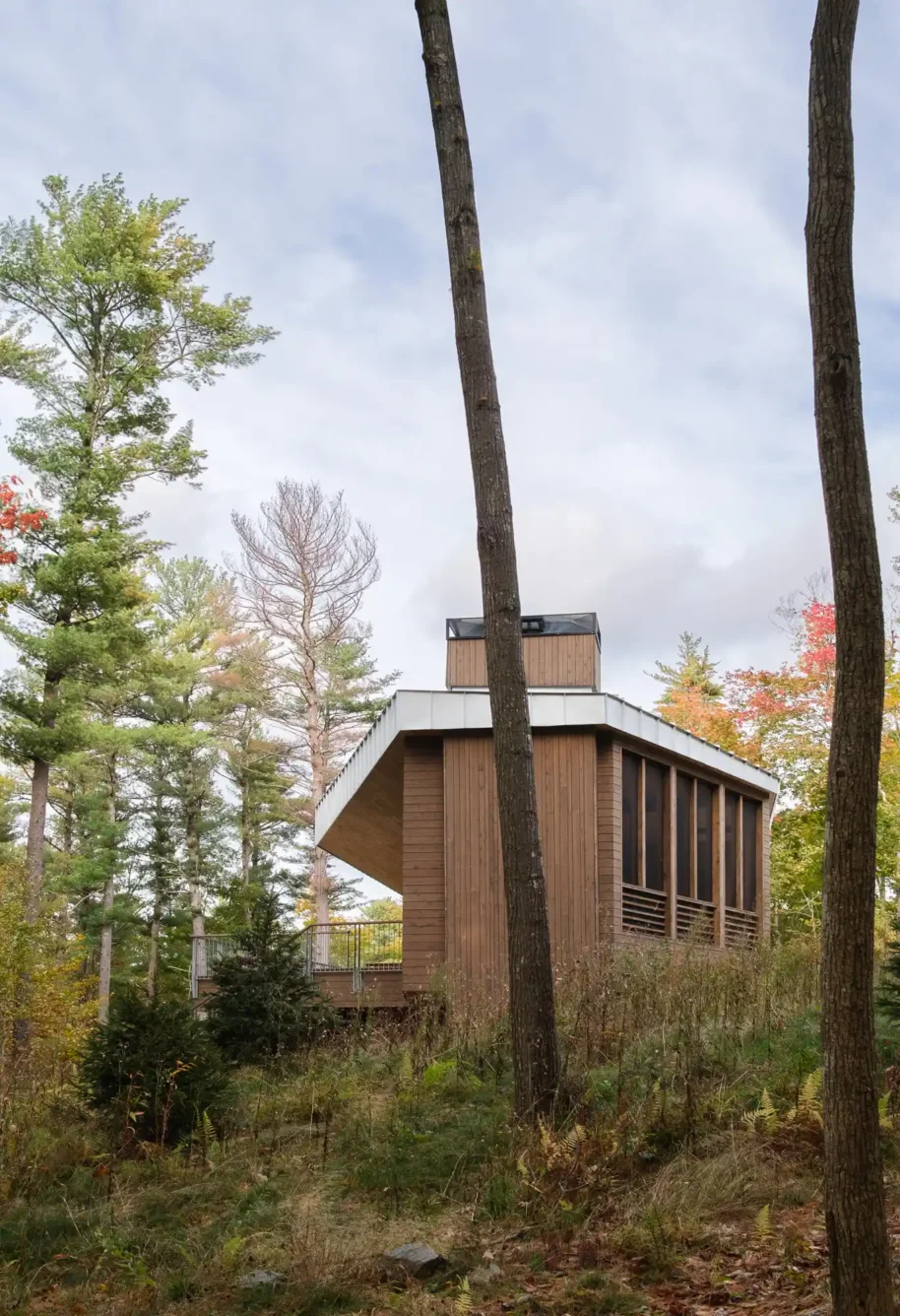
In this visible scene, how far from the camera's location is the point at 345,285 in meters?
17.9

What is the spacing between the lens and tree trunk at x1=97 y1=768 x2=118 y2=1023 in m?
28.2

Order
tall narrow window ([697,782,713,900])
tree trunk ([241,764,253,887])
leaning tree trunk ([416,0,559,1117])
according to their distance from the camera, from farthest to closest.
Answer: tree trunk ([241,764,253,887]), tall narrow window ([697,782,713,900]), leaning tree trunk ([416,0,559,1117])

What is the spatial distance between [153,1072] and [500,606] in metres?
3.51

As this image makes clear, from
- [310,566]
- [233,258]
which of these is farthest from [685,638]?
[233,258]

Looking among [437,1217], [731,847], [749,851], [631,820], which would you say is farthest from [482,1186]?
[749,851]

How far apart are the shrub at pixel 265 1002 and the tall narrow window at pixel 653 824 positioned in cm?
464

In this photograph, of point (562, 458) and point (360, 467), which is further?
point (360, 467)

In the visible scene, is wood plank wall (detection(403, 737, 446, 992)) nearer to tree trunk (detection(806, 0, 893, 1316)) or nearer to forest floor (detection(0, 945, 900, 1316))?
forest floor (detection(0, 945, 900, 1316))

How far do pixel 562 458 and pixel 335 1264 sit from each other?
76.8ft

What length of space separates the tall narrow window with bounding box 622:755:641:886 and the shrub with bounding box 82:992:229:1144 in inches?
265

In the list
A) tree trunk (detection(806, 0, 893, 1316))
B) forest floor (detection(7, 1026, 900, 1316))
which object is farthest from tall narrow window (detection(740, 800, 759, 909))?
tree trunk (detection(806, 0, 893, 1316))

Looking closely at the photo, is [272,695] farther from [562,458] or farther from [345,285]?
[345,285]

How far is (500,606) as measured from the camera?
736 centimetres

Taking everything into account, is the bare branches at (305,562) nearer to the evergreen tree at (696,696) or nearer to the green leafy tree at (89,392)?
the green leafy tree at (89,392)
